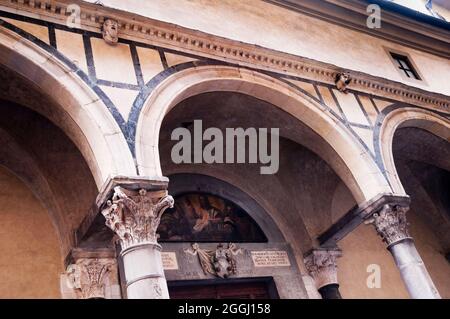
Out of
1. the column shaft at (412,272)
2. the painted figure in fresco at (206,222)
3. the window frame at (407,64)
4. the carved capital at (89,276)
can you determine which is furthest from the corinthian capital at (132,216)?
the window frame at (407,64)

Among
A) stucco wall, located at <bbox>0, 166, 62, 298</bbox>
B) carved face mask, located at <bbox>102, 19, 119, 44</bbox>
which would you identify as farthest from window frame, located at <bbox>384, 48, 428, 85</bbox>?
stucco wall, located at <bbox>0, 166, 62, 298</bbox>

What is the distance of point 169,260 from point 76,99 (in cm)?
332

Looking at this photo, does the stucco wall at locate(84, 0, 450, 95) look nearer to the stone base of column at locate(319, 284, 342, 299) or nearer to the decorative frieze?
the decorative frieze

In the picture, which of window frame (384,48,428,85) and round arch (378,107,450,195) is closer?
round arch (378,107,450,195)

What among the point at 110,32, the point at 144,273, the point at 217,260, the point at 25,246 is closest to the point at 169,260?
the point at 217,260

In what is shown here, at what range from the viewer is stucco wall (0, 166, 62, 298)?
20.4ft

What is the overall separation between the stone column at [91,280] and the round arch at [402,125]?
429 centimetres

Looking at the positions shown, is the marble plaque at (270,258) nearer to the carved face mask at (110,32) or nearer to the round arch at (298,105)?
the round arch at (298,105)

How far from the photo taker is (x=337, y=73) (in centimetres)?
787

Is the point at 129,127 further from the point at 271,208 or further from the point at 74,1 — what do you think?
the point at 271,208

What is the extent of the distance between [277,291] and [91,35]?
5.15 m

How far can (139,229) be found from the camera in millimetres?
4629

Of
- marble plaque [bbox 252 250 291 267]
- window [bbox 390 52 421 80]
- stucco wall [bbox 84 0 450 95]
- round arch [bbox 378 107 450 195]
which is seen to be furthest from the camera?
window [bbox 390 52 421 80]

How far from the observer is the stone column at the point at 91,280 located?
244 inches
